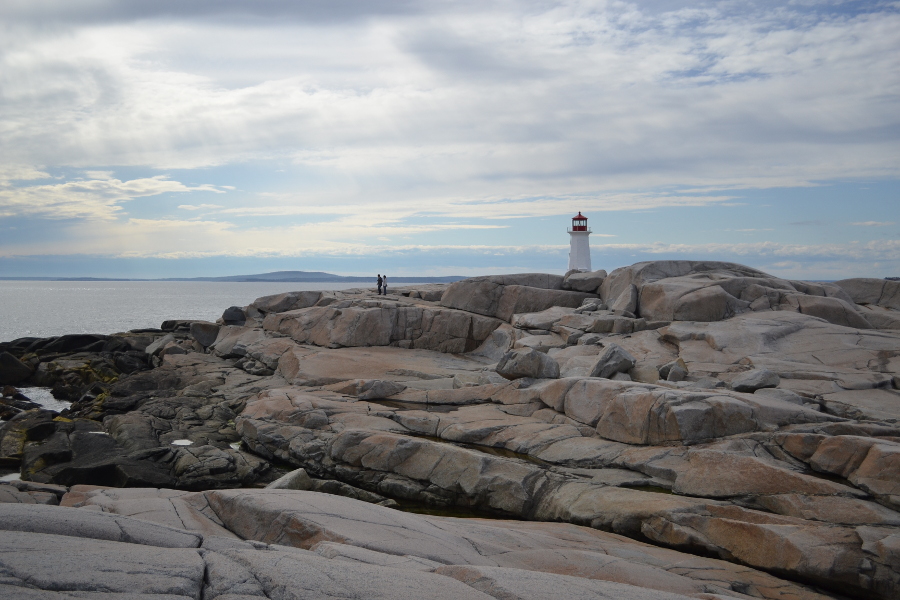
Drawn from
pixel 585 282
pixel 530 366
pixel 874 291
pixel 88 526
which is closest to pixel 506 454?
pixel 530 366

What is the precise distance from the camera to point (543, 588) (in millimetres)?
5582

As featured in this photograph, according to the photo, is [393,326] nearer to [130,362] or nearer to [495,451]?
[495,451]

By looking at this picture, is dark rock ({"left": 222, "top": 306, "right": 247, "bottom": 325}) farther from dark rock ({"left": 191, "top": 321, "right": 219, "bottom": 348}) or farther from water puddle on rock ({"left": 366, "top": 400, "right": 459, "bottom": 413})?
water puddle on rock ({"left": 366, "top": 400, "right": 459, "bottom": 413})

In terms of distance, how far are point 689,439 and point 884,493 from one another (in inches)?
133

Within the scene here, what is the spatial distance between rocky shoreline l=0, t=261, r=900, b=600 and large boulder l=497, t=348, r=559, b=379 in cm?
7

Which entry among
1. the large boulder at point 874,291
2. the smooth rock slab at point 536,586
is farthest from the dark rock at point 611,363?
the large boulder at point 874,291

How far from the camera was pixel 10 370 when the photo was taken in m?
29.6

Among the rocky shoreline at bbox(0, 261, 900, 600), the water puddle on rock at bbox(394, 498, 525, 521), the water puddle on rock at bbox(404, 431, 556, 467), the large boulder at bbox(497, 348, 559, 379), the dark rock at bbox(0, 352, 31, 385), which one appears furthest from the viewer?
the dark rock at bbox(0, 352, 31, 385)

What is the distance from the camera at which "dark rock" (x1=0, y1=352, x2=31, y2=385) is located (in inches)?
1164

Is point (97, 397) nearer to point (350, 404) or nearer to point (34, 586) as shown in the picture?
point (350, 404)

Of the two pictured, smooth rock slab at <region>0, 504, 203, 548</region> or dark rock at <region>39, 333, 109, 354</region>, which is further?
dark rock at <region>39, 333, 109, 354</region>

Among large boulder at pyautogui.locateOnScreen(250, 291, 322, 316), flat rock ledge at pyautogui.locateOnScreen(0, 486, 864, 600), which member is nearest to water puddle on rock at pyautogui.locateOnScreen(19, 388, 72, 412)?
large boulder at pyautogui.locateOnScreen(250, 291, 322, 316)

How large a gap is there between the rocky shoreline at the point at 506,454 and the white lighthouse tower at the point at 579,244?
13.4 metres

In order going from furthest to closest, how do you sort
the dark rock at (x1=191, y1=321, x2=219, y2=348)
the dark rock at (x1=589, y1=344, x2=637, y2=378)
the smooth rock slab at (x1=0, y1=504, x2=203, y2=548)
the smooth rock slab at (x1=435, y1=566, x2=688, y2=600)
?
the dark rock at (x1=191, y1=321, x2=219, y2=348) → the dark rock at (x1=589, y1=344, x2=637, y2=378) → the smooth rock slab at (x1=0, y1=504, x2=203, y2=548) → the smooth rock slab at (x1=435, y1=566, x2=688, y2=600)
